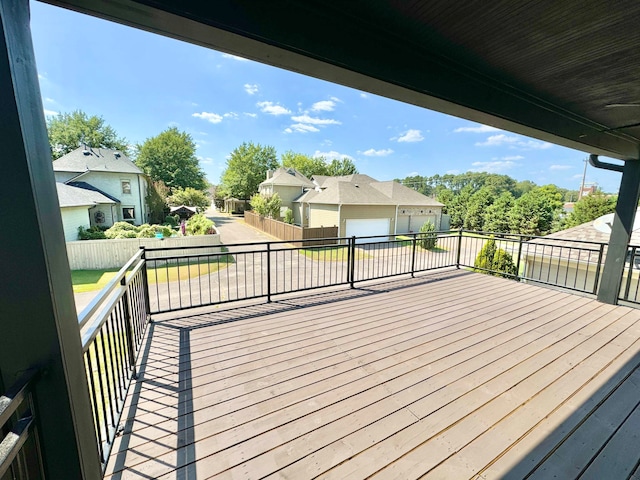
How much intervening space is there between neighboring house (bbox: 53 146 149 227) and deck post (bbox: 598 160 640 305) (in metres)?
19.1

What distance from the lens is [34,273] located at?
2.68 ft

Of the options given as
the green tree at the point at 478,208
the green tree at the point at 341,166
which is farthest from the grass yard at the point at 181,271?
the green tree at the point at 341,166

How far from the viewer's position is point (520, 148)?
45.9m

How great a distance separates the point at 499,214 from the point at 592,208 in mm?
5448

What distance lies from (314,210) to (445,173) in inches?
1773

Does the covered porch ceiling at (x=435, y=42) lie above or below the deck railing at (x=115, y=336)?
above

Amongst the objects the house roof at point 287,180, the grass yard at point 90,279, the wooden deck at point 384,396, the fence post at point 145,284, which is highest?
the house roof at point 287,180

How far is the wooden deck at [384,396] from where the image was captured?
162 centimetres

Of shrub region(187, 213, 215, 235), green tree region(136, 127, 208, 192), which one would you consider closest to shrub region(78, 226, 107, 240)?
shrub region(187, 213, 215, 235)

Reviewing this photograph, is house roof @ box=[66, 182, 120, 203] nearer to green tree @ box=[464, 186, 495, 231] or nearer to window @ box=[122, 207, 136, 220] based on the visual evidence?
window @ box=[122, 207, 136, 220]

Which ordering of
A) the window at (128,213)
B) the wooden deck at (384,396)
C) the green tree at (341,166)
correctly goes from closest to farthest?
the wooden deck at (384,396)
the window at (128,213)
the green tree at (341,166)

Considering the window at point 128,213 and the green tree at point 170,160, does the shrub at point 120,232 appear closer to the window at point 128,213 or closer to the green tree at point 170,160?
the window at point 128,213

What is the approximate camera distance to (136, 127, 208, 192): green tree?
85.0 ft

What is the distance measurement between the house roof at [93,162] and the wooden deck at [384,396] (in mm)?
17018
